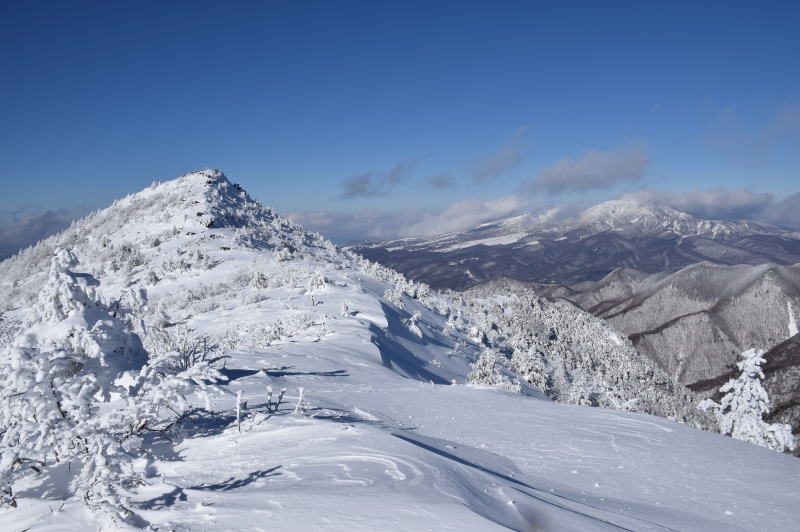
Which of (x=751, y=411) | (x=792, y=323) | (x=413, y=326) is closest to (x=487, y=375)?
(x=413, y=326)

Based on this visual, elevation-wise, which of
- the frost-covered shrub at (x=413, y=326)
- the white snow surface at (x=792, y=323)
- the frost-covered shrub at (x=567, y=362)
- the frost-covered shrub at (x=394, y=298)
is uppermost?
the white snow surface at (x=792, y=323)

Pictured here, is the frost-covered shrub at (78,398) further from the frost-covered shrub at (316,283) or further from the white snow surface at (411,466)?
the frost-covered shrub at (316,283)

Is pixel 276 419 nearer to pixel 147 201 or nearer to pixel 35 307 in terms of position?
pixel 35 307

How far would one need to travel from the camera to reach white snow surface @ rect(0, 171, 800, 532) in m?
4.56

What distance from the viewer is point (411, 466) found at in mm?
6125

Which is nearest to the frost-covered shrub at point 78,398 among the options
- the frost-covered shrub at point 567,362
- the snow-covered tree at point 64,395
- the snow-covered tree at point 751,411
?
the snow-covered tree at point 64,395

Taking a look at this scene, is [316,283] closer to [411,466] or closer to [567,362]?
[411,466]

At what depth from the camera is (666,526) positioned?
6.07 metres

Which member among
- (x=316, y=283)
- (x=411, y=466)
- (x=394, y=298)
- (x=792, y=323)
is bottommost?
(x=411, y=466)

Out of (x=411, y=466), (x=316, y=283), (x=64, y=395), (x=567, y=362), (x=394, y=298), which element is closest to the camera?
(x=64, y=395)

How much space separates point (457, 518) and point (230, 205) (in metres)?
51.2

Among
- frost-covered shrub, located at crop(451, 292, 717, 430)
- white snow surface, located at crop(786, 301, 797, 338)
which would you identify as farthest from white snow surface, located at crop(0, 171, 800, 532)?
white snow surface, located at crop(786, 301, 797, 338)

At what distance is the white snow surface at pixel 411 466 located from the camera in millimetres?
4562

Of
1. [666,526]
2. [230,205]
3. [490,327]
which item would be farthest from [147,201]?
[666,526]
